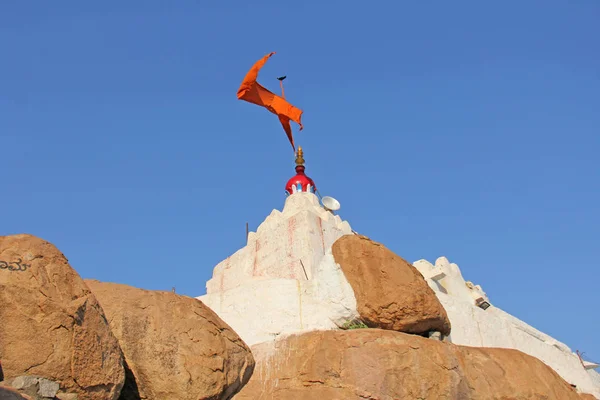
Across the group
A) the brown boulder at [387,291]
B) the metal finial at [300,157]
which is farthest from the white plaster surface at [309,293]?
the metal finial at [300,157]

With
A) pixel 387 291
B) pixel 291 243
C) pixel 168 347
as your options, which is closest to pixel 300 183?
pixel 291 243

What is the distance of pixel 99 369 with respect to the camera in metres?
9.67

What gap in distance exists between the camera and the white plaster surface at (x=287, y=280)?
1839cm

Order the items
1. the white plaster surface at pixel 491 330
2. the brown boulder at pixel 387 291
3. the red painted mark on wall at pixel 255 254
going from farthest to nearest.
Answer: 1. the red painted mark on wall at pixel 255 254
2. the white plaster surface at pixel 491 330
3. the brown boulder at pixel 387 291

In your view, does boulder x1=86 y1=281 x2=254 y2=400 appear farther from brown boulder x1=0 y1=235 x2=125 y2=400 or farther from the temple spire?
the temple spire

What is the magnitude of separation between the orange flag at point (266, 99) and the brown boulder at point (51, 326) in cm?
1710

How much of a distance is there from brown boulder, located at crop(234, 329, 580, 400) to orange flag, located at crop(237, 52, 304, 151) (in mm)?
11745

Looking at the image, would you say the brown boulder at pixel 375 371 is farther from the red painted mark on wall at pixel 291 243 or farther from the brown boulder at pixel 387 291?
the red painted mark on wall at pixel 291 243

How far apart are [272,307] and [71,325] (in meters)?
10.1

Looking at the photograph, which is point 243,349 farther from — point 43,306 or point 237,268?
point 237,268

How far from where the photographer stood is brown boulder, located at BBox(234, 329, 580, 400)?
15.9 meters

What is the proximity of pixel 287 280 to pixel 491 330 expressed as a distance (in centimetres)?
806

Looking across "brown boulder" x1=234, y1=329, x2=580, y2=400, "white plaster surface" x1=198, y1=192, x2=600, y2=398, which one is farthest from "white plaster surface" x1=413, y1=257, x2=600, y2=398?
"brown boulder" x1=234, y1=329, x2=580, y2=400

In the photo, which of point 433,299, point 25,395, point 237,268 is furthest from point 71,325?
point 237,268
